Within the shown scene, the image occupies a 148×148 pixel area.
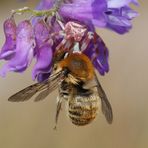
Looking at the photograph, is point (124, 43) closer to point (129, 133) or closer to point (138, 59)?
point (138, 59)

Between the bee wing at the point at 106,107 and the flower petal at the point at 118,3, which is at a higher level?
the flower petal at the point at 118,3

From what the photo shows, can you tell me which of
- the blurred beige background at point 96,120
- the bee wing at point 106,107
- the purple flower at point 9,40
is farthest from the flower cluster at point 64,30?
the blurred beige background at point 96,120

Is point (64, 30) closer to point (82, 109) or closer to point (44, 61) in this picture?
point (44, 61)

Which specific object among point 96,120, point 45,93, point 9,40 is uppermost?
point 9,40

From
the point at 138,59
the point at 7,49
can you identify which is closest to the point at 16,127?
the point at 138,59

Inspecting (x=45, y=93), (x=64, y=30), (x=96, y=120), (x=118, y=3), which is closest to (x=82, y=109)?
(x=45, y=93)

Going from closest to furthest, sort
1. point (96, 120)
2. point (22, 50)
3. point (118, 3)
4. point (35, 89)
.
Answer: point (35, 89), point (118, 3), point (22, 50), point (96, 120)

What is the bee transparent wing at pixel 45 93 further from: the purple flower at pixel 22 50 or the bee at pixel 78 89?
the purple flower at pixel 22 50
